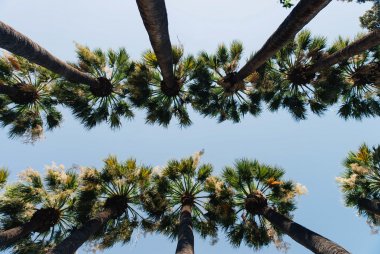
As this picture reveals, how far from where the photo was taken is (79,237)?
403 inches

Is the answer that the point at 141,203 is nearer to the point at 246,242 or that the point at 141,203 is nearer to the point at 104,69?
the point at 246,242

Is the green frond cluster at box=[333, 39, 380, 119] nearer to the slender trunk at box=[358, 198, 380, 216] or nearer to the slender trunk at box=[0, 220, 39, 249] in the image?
the slender trunk at box=[358, 198, 380, 216]

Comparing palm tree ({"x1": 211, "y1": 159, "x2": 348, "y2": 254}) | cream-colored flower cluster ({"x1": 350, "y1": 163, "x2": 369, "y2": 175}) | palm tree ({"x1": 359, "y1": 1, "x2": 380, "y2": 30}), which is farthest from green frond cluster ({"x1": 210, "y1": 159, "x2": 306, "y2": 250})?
palm tree ({"x1": 359, "y1": 1, "x2": 380, "y2": 30})

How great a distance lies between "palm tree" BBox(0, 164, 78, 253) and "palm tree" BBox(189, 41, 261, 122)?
6.64 m

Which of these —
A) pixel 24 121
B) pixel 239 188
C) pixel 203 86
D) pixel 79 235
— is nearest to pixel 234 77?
pixel 203 86

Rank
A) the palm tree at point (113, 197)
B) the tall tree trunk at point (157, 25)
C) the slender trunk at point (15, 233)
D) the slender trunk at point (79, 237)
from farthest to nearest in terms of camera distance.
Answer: the palm tree at point (113, 197), the slender trunk at point (15, 233), the slender trunk at point (79, 237), the tall tree trunk at point (157, 25)

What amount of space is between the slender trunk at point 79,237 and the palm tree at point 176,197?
6.73 ft

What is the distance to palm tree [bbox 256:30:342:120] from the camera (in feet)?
46.9

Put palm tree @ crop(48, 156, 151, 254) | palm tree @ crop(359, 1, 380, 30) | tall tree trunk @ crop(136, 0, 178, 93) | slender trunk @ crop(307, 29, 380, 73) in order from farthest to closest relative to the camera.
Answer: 1. palm tree @ crop(359, 1, 380, 30)
2. palm tree @ crop(48, 156, 151, 254)
3. slender trunk @ crop(307, 29, 380, 73)
4. tall tree trunk @ crop(136, 0, 178, 93)

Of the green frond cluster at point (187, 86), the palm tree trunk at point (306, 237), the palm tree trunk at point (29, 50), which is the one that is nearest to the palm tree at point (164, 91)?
the green frond cluster at point (187, 86)

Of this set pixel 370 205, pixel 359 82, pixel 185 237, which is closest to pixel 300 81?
pixel 359 82

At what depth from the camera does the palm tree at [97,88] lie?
49.4 feet

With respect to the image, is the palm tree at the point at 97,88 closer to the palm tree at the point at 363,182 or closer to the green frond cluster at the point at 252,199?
the green frond cluster at the point at 252,199

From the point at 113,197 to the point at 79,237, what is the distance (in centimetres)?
350
